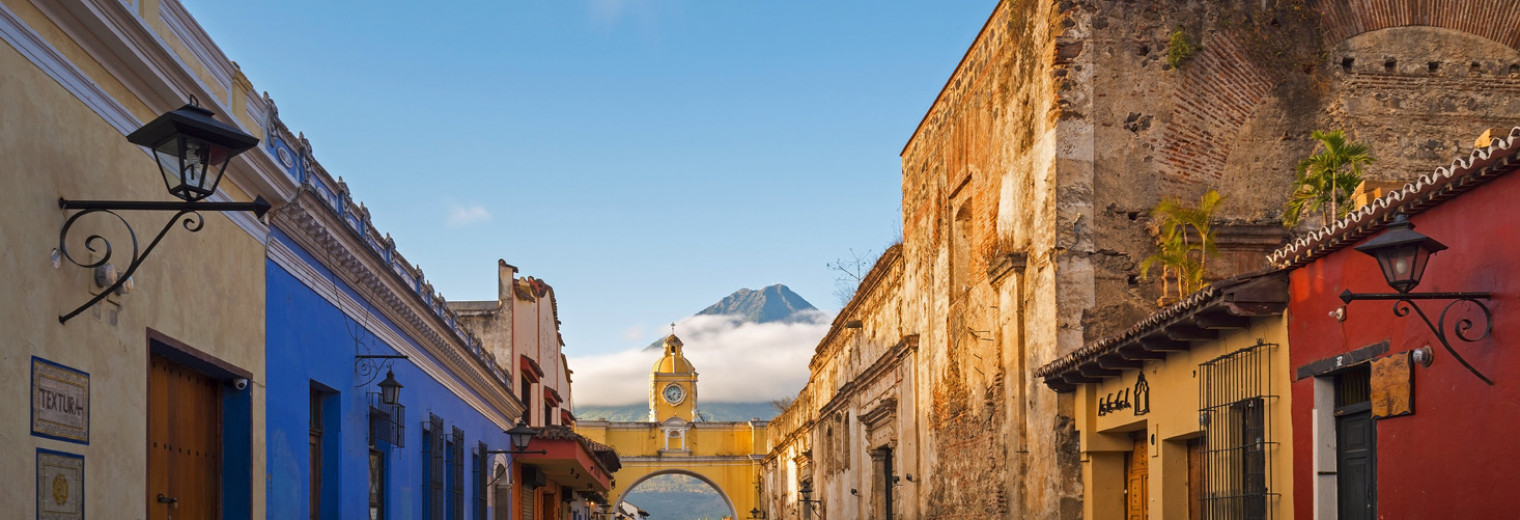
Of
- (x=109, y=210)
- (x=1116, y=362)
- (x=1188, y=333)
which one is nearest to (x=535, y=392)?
(x=1116, y=362)

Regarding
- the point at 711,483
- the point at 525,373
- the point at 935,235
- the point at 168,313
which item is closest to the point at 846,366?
the point at 525,373

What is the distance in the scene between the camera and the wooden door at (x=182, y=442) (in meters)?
7.30

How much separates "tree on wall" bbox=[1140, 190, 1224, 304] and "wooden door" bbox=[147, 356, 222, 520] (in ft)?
25.1

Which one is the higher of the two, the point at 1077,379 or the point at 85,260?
the point at 85,260

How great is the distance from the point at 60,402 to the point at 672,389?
55.7 m

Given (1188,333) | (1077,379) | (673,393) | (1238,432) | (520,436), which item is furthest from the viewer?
(673,393)

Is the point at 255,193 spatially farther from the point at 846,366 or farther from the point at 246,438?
the point at 846,366

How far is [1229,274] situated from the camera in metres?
12.6

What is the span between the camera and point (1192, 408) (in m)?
10.6

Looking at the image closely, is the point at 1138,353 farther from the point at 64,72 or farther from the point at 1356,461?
the point at 64,72

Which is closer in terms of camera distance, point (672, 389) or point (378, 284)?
point (378, 284)

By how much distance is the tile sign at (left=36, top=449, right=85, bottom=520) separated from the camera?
218 inches

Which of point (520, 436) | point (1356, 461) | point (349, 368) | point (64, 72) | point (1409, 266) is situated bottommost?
point (520, 436)

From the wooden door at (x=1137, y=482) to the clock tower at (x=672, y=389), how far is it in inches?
1892
